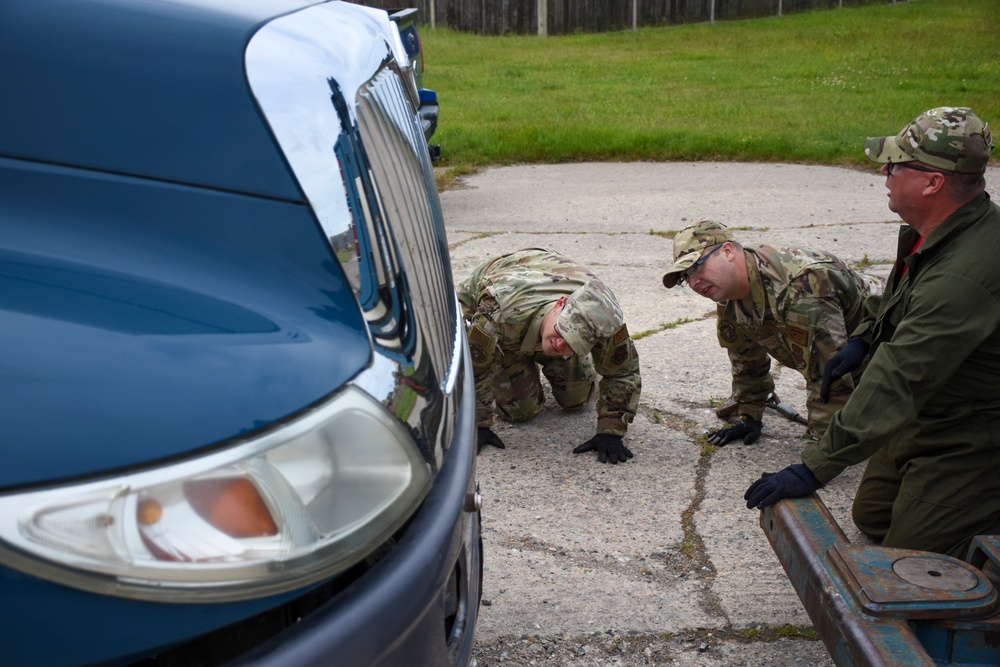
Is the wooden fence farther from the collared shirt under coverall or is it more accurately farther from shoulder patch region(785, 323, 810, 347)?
the collared shirt under coverall

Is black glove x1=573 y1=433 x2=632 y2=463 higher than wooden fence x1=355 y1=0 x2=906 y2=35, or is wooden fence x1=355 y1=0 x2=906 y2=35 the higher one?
wooden fence x1=355 y1=0 x2=906 y2=35

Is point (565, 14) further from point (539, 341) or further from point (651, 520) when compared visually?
point (651, 520)

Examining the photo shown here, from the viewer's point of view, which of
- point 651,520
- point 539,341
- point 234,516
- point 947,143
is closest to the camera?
point 234,516

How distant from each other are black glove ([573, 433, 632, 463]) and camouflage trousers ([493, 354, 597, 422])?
1.26 ft

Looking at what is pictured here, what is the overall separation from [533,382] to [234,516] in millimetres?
3006

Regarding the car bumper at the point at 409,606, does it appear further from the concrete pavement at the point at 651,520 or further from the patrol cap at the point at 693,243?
the patrol cap at the point at 693,243

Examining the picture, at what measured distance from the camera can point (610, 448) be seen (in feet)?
12.5

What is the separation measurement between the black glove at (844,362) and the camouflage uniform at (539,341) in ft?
2.43

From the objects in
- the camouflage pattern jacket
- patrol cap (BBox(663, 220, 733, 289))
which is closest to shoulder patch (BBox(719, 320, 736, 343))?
the camouflage pattern jacket

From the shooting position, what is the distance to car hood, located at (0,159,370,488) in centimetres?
114

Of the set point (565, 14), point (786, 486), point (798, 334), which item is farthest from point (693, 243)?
point (565, 14)

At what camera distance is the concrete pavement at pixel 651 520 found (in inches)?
107

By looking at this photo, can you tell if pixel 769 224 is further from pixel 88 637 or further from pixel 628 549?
pixel 88 637

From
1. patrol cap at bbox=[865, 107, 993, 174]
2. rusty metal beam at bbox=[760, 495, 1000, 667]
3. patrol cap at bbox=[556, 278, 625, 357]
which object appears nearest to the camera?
rusty metal beam at bbox=[760, 495, 1000, 667]
